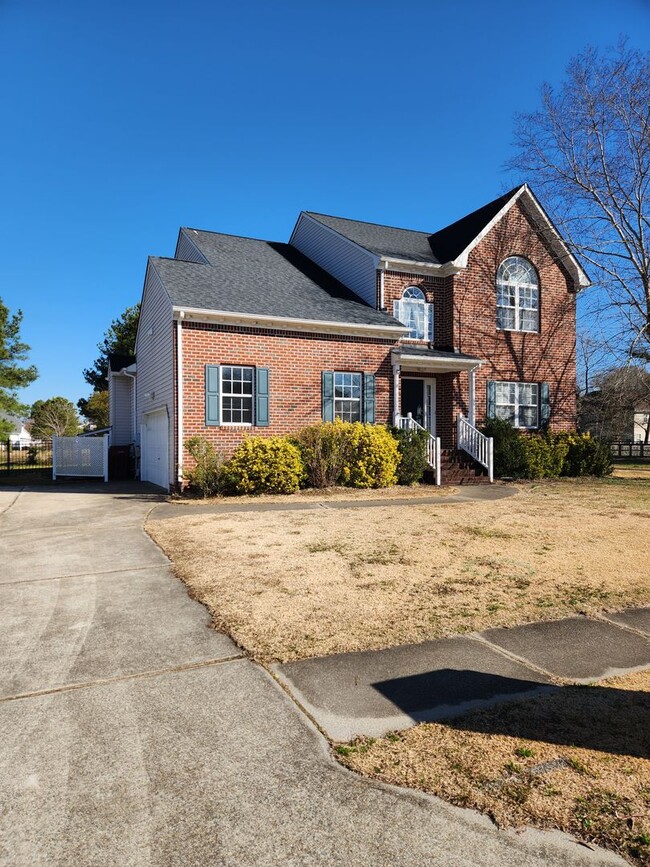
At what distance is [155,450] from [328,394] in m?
5.84

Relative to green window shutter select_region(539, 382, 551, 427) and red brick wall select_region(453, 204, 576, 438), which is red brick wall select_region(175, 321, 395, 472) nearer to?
A: red brick wall select_region(453, 204, 576, 438)

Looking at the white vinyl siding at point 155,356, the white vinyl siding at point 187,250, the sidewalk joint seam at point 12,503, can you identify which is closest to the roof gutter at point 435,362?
the white vinyl siding at point 155,356

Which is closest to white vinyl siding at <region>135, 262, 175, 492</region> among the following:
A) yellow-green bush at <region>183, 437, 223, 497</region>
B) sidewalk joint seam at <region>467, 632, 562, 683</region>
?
yellow-green bush at <region>183, 437, 223, 497</region>

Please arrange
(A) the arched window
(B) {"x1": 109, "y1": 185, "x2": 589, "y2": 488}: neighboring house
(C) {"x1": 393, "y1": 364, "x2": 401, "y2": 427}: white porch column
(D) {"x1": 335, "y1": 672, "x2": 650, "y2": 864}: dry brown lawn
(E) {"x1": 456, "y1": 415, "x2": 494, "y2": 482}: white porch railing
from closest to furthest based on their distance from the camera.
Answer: (D) {"x1": 335, "y1": 672, "x2": 650, "y2": 864}: dry brown lawn < (B) {"x1": 109, "y1": 185, "x2": 589, "y2": 488}: neighboring house < (C) {"x1": 393, "y1": 364, "x2": 401, "y2": 427}: white porch column < (E) {"x1": 456, "y1": 415, "x2": 494, "y2": 482}: white porch railing < (A) the arched window

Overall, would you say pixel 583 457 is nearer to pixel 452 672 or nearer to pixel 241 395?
pixel 241 395

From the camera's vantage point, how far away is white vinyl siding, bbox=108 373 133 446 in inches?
898

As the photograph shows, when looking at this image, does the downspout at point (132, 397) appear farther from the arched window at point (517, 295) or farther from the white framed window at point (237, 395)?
the arched window at point (517, 295)

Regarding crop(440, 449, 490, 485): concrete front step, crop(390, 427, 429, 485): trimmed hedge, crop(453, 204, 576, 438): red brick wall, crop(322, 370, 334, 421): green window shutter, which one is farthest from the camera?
crop(453, 204, 576, 438): red brick wall

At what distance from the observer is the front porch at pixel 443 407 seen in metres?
15.9

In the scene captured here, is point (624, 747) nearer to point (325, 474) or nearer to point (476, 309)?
point (325, 474)

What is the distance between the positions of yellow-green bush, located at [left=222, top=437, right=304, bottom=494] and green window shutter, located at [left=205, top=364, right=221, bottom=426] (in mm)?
1274

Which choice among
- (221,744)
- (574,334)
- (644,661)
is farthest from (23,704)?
(574,334)

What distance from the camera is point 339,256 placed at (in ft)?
61.7

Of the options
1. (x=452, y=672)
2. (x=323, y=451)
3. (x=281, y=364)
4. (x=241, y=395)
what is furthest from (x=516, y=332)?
(x=452, y=672)
